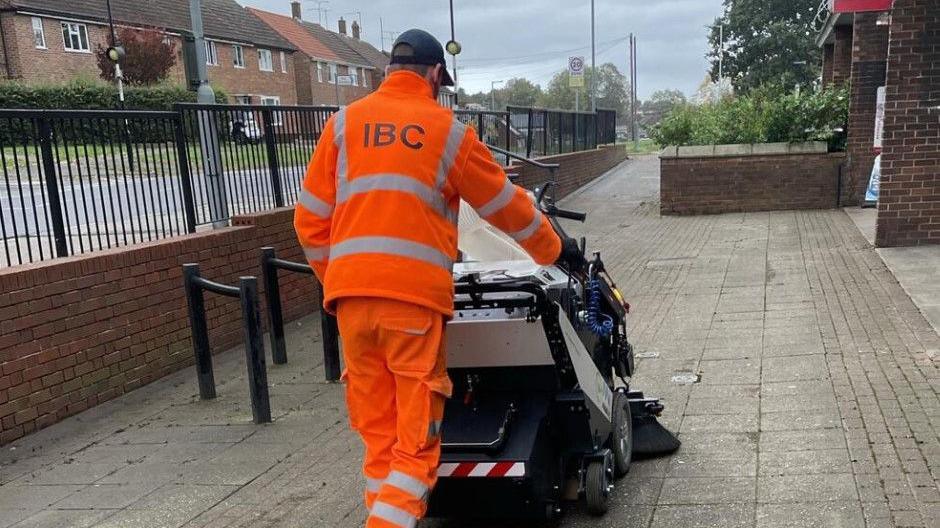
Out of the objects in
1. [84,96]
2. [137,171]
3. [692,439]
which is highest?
[84,96]

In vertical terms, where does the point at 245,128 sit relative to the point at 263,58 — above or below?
below

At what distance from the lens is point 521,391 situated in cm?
355

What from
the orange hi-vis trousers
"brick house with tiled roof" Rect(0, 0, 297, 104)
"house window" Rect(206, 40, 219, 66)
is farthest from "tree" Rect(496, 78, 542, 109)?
the orange hi-vis trousers

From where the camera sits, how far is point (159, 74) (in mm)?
37938

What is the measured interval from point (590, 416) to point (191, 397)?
145 inches

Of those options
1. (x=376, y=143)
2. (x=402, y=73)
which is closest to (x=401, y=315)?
(x=376, y=143)

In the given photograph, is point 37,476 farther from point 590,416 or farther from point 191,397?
point 590,416

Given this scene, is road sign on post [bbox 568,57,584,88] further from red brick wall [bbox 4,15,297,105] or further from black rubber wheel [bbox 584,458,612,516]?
black rubber wheel [bbox 584,458,612,516]

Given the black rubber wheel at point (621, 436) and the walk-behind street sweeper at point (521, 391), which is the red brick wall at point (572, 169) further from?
the walk-behind street sweeper at point (521, 391)

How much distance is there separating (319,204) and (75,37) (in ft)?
134

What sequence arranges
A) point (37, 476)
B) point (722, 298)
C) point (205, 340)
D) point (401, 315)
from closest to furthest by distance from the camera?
point (401, 315)
point (37, 476)
point (205, 340)
point (722, 298)

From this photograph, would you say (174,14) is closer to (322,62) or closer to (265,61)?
(265,61)

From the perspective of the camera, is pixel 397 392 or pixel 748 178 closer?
pixel 397 392

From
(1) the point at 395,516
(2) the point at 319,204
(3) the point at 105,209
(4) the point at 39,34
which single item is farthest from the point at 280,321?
(4) the point at 39,34
